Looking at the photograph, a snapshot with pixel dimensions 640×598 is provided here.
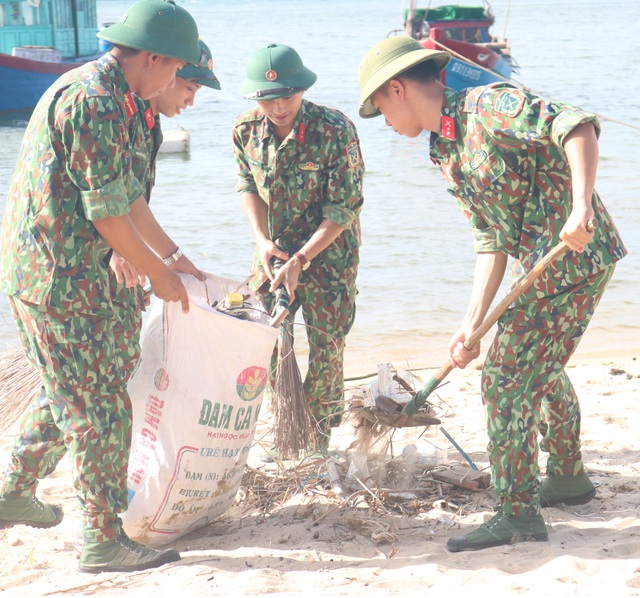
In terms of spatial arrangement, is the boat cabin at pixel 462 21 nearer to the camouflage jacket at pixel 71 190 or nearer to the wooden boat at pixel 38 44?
the wooden boat at pixel 38 44

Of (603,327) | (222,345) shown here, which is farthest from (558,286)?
(603,327)

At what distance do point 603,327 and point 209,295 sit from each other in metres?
4.52

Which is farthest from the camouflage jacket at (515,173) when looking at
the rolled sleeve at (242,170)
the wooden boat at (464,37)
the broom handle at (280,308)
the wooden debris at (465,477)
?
the wooden boat at (464,37)

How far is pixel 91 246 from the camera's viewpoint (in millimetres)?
2734

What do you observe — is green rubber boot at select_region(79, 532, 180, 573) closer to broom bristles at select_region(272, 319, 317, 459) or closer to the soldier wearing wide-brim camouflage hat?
the soldier wearing wide-brim camouflage hat

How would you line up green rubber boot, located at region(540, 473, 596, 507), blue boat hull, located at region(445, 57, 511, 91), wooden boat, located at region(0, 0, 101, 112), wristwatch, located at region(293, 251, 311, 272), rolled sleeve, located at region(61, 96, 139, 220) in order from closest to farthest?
rolled sleeve, located at region(61, 96, 139, 220)
green rubber boot, located at region(540, 473, 596, 507)
wristwatch, located at region(293, 251, 311, 272)
blue boat hull, located at region(445, 57, 511, 91)
wooden boat, located at region(0, 0, 101, 112)

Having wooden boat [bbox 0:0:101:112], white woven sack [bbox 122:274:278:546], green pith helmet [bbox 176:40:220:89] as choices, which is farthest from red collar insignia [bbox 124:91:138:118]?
wooden boat [bbox 0:0:101:112]

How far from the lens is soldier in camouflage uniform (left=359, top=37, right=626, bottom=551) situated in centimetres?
270

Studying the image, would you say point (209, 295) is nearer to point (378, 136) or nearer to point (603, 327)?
point (603, 327)

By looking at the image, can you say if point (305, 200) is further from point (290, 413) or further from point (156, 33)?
point (156, 33)

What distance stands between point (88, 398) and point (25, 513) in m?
0.76

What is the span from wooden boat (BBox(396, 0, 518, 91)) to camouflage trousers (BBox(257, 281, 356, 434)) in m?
15.6

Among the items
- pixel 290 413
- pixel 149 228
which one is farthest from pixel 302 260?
pixel 149 228

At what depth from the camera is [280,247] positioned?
386 centimetres
